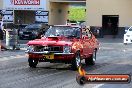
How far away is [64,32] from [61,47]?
1.59 meters

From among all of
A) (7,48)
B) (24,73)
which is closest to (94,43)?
(24,73)

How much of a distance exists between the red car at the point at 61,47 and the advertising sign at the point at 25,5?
34461 mm

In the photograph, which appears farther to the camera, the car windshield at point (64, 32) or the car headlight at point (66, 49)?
the car windshield at point (64, 32)

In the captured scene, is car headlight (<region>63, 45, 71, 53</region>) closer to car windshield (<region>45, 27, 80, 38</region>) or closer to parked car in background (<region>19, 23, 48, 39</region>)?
car windshield (<region>45, 27, 80, 38</region>)

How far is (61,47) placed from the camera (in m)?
14.1

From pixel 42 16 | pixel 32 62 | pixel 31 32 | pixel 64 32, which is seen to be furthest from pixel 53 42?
pixel 42 16

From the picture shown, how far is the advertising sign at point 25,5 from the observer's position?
50125mm

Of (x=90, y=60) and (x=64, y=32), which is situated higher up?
(x=64, y=32)

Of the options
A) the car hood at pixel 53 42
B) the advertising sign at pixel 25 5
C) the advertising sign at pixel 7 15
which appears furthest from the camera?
the advertising sign at pixel 7 15

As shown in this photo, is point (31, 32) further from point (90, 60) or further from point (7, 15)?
point (90, 60)

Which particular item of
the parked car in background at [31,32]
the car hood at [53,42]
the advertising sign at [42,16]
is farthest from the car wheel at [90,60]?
the advertising sign at [42,16]

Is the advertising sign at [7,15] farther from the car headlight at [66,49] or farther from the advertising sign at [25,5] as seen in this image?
the car headlight at [66,49]

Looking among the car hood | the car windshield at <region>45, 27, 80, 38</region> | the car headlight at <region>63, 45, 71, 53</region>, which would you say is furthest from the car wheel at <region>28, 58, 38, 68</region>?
the car headlight at <region>63, 45, 71, 53</region>

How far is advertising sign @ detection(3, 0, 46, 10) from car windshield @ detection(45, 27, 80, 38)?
113 feet
